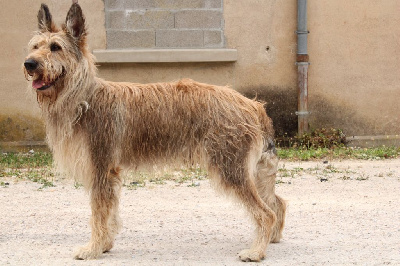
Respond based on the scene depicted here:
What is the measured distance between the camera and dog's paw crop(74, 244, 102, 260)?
561 centimetres

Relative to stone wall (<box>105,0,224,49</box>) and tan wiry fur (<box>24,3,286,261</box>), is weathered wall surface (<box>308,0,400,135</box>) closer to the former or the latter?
stone wall (<box>105,0,224,49</box>)

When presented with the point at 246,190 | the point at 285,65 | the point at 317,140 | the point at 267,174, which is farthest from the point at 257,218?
the point at 285,65

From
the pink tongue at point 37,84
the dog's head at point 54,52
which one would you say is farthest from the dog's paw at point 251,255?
the pink tongue at point 37,84

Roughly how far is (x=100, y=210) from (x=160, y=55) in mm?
6424

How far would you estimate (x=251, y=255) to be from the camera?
18.1ft

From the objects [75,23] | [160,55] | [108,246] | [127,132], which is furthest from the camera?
[160,55]

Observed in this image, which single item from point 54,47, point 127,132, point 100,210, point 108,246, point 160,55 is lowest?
point 108,246

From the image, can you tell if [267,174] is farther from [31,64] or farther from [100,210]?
[31,64]

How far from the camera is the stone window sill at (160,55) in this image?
11586 millimetres

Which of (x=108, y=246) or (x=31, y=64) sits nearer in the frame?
(x=31, y=64)

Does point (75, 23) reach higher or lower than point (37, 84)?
higher

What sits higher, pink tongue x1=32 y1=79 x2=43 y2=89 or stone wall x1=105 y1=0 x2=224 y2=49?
stone wall x1=105 y1=0 x2=224 y2=49

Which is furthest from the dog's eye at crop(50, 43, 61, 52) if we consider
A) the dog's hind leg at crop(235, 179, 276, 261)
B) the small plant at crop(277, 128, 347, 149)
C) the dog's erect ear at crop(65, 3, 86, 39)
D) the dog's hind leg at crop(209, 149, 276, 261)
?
the small plant at crop(277, 128, 347, 149)

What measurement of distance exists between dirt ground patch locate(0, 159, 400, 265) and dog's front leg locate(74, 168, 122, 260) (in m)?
0.12
